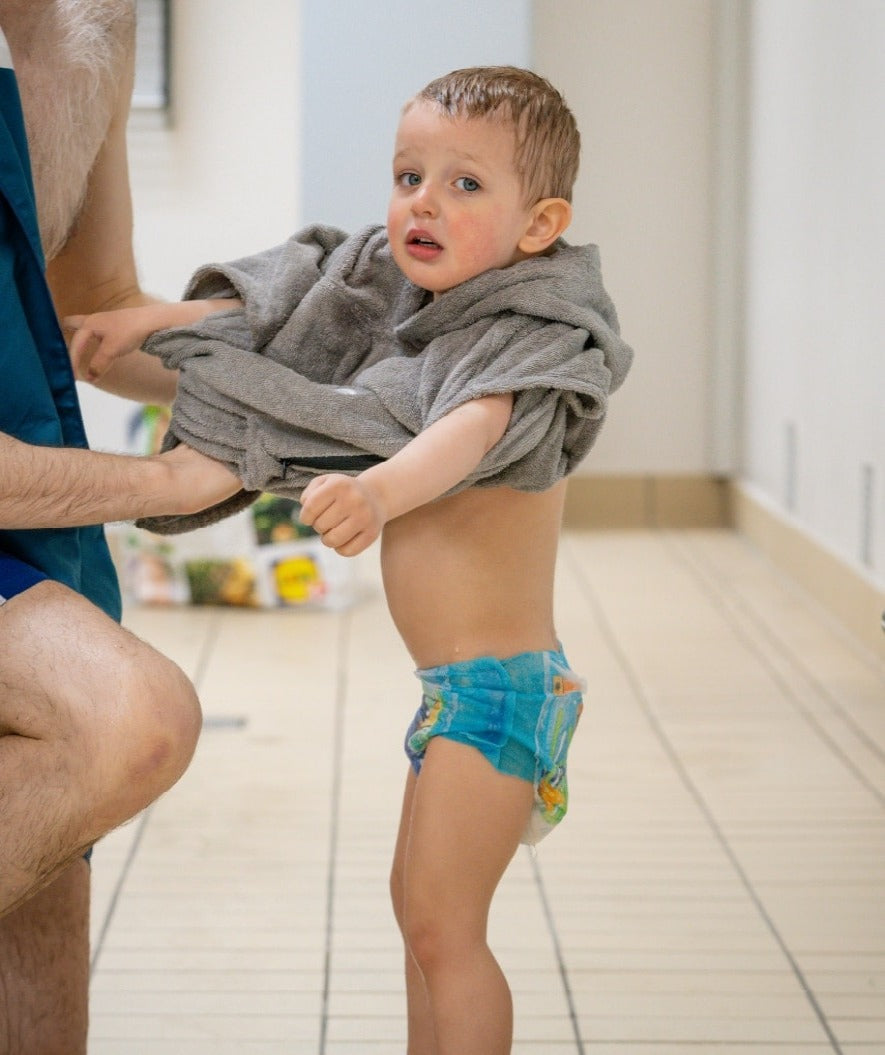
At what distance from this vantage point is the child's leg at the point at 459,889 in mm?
1398

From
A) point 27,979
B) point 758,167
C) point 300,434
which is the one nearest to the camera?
point 300,434

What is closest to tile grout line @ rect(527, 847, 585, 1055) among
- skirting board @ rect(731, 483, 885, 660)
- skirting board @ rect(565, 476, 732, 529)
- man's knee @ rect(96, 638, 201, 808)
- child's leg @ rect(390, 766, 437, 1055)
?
child's leg @ rect(390, 766, 437, 1055)

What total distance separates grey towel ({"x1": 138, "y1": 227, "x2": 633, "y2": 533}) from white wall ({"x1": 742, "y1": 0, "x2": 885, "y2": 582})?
244cm

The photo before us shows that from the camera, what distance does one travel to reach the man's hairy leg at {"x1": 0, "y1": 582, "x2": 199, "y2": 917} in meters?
1.32

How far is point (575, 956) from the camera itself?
2.10 meters

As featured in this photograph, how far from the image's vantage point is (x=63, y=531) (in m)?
1.49

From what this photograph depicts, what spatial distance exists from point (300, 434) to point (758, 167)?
13.5 feet

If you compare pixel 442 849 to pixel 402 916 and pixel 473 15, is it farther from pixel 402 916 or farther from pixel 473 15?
pixel 473 15

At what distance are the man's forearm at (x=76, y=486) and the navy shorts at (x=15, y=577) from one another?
7 centimetres

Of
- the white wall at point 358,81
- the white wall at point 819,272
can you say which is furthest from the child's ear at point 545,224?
the white wall at point 358,81

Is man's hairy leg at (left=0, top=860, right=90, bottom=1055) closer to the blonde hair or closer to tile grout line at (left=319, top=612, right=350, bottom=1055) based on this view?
tile grout line at (left=319, top=612, right=350, bottom=1055)

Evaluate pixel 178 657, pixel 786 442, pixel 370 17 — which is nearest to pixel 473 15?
pixel 370 17

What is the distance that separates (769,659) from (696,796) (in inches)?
39.7

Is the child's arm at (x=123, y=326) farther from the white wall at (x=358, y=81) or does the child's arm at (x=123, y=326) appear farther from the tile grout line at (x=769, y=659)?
the white wall at (x=358, y=81)
